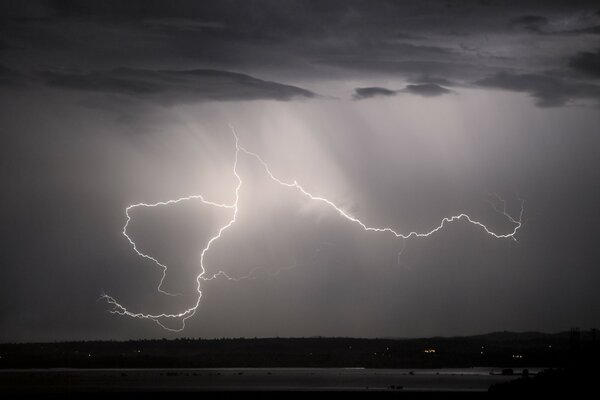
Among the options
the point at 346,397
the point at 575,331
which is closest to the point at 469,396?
the point at 346,397

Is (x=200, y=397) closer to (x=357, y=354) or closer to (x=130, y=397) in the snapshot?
(x=130, y=397)

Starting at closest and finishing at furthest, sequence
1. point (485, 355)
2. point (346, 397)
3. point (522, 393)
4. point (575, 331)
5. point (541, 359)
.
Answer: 1. point (522, 393)
2. point (346, 397)
3. point (575, 331)
4. point (541, 359)
5. point (485, 355)

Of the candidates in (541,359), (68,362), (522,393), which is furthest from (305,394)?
(68,362)

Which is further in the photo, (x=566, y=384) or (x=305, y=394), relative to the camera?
(x=305, y=394)

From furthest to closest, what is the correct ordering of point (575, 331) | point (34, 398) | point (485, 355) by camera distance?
point (485, 355) → point (575, 331) → point (34, 398)

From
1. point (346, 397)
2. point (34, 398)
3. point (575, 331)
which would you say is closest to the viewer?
point (34, 398)

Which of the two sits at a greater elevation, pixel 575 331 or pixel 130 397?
pixel 575 331

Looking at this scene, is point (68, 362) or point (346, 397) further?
point (68, 362)

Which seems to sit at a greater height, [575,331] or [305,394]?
[575,331]

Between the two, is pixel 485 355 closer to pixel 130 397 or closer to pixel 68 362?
pixel 68 362
